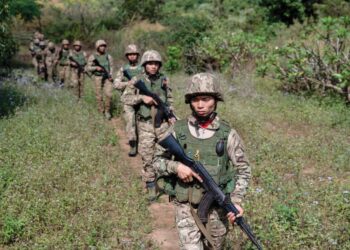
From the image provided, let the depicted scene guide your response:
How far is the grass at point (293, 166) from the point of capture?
4.80 metres

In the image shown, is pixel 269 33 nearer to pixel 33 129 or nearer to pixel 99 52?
pixel 99 52

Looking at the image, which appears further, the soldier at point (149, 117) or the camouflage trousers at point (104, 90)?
the camouflage trousers at point (104, 90)

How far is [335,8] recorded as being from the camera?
19156mm

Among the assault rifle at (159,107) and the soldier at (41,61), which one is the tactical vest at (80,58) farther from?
the assault rifle at (159,107)

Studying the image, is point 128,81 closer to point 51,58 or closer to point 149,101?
point 149,101

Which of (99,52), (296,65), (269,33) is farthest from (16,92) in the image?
(269,33)

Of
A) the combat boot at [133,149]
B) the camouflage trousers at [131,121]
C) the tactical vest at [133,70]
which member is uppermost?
the tactical vest at [133,70]

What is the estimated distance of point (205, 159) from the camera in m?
3.48

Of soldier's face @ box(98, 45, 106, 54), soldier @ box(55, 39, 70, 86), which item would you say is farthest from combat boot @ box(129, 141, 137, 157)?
soldier @ box(55, 39, 70, 86)

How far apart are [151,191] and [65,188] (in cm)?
119

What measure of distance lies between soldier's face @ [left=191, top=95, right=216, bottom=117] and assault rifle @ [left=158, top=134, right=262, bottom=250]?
30 cm

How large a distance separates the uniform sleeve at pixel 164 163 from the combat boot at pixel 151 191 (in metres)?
2.67

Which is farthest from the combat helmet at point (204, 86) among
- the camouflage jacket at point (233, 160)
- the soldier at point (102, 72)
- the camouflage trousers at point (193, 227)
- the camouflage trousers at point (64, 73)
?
the camouflage trousers at point (64, 73)

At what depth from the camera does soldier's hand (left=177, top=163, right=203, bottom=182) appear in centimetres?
337
